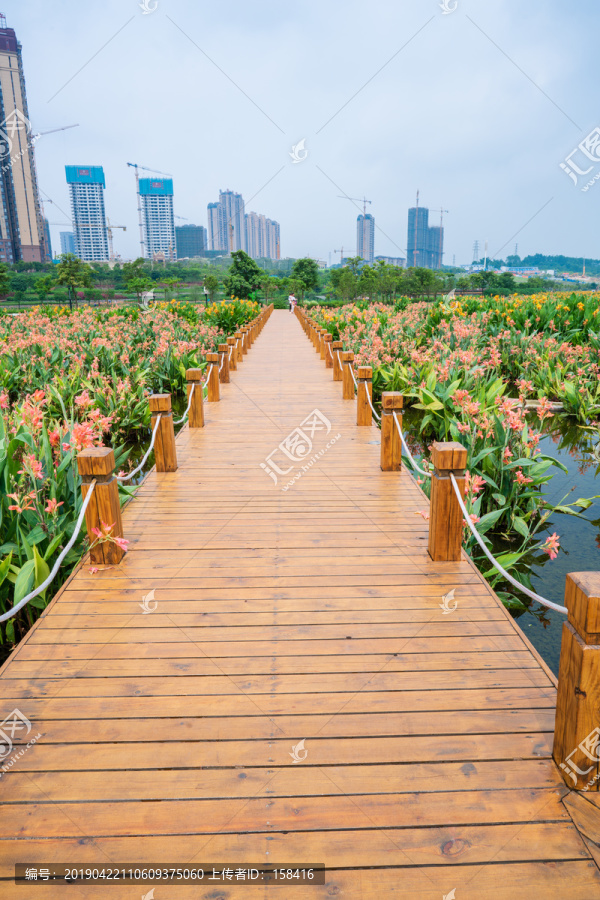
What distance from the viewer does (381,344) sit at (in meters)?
10.1

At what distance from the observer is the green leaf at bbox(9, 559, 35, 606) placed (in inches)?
101

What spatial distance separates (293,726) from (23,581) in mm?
1434

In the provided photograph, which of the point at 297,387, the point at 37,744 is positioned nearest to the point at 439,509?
the point at 37,744

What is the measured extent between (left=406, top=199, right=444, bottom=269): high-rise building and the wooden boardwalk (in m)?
76.1

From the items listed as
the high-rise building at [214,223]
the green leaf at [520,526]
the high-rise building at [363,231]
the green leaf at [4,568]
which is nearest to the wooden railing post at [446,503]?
the green leaf at [520,526]

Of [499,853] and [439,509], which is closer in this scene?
[499,853]

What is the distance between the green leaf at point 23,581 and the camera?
257 cm

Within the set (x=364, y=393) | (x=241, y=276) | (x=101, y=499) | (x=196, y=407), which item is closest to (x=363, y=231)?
(x=241, y=276)

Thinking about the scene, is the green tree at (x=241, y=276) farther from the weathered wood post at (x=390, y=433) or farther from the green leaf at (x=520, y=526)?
the green leaf at (x=520, y=526)

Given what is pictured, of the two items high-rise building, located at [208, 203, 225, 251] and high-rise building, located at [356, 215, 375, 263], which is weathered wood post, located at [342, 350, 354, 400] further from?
high-rise building, located at [208, 203, 225, 251]

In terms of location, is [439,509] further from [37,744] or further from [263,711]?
[37,744]

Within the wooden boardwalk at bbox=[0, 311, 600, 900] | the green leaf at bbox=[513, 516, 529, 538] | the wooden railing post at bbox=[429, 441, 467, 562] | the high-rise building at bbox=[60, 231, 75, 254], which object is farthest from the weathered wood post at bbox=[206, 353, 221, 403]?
the high-rise building at bbox=[60, 231, 75, 254]

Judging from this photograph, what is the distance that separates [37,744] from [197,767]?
0.57 meters

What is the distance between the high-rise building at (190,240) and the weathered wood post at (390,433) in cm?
10949
